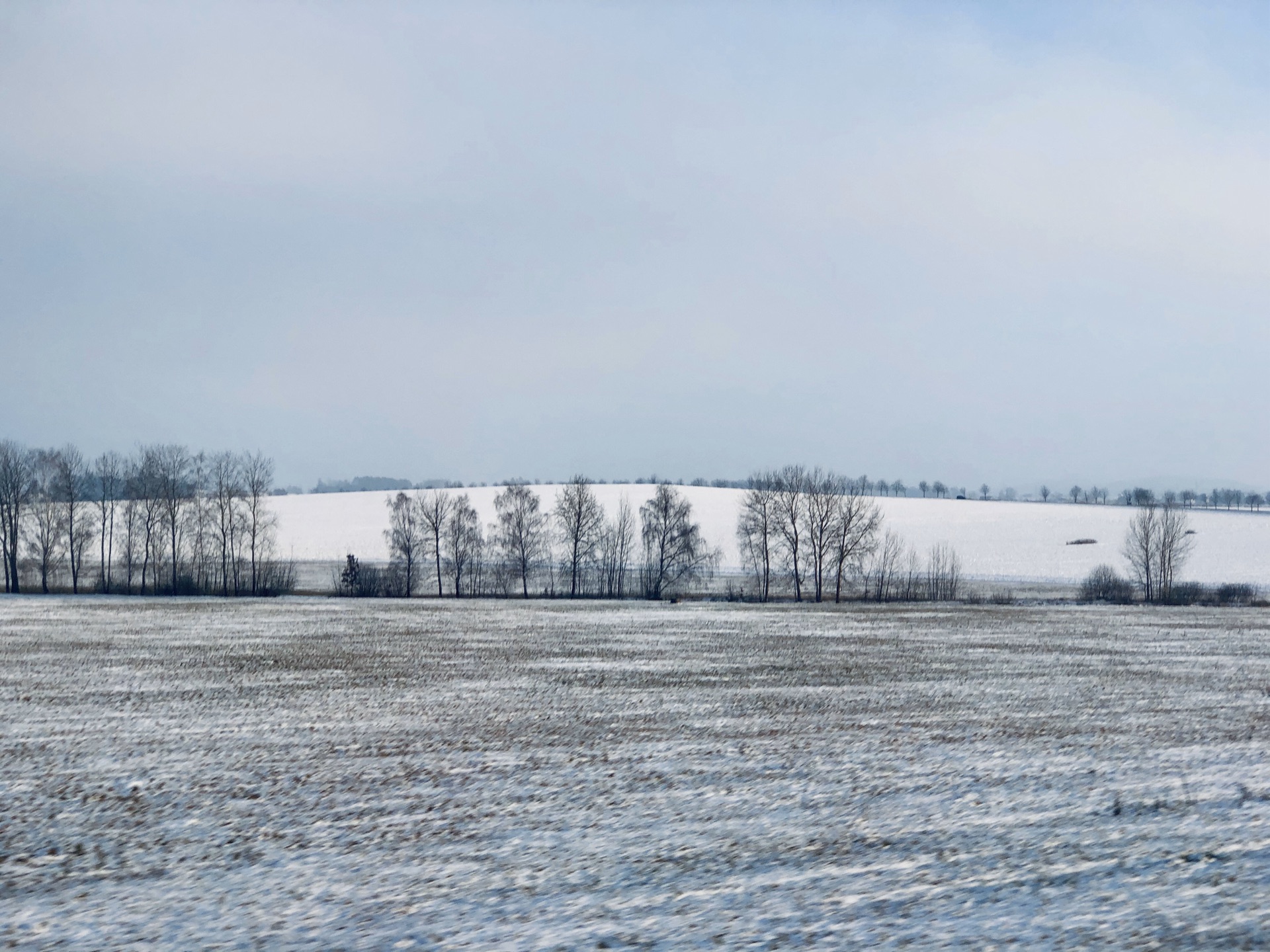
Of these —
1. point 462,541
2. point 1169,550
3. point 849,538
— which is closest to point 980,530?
point 1169,550

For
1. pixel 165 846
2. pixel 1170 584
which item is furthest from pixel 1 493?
pixel 1170 584

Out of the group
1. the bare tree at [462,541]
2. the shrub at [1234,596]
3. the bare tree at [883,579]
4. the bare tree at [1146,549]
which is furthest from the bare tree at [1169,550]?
the bare tree at [462,541]

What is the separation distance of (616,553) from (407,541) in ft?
64.1

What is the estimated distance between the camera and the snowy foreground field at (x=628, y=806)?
9.91m

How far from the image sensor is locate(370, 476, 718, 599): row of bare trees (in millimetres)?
81062

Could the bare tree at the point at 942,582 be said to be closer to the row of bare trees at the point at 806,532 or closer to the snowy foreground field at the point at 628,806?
the row of bare trees at the point at 806,532

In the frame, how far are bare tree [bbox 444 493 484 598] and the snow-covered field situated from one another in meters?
26.9

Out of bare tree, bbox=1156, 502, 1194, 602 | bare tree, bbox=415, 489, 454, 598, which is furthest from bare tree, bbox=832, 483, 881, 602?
bare tree, bbox=415, 489, 454, 598

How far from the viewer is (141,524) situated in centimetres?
8412

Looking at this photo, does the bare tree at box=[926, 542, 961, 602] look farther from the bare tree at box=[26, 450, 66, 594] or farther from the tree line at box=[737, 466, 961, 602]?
the bare tree at box=[26, 450, 66, 594]

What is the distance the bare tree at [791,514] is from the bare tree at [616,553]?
14.5 m

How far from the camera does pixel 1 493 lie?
259 ft

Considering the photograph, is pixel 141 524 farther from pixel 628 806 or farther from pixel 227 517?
pixel 628 806

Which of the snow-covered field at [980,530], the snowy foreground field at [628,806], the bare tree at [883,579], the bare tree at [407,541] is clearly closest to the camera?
the snowy foreground field at [628,806]
